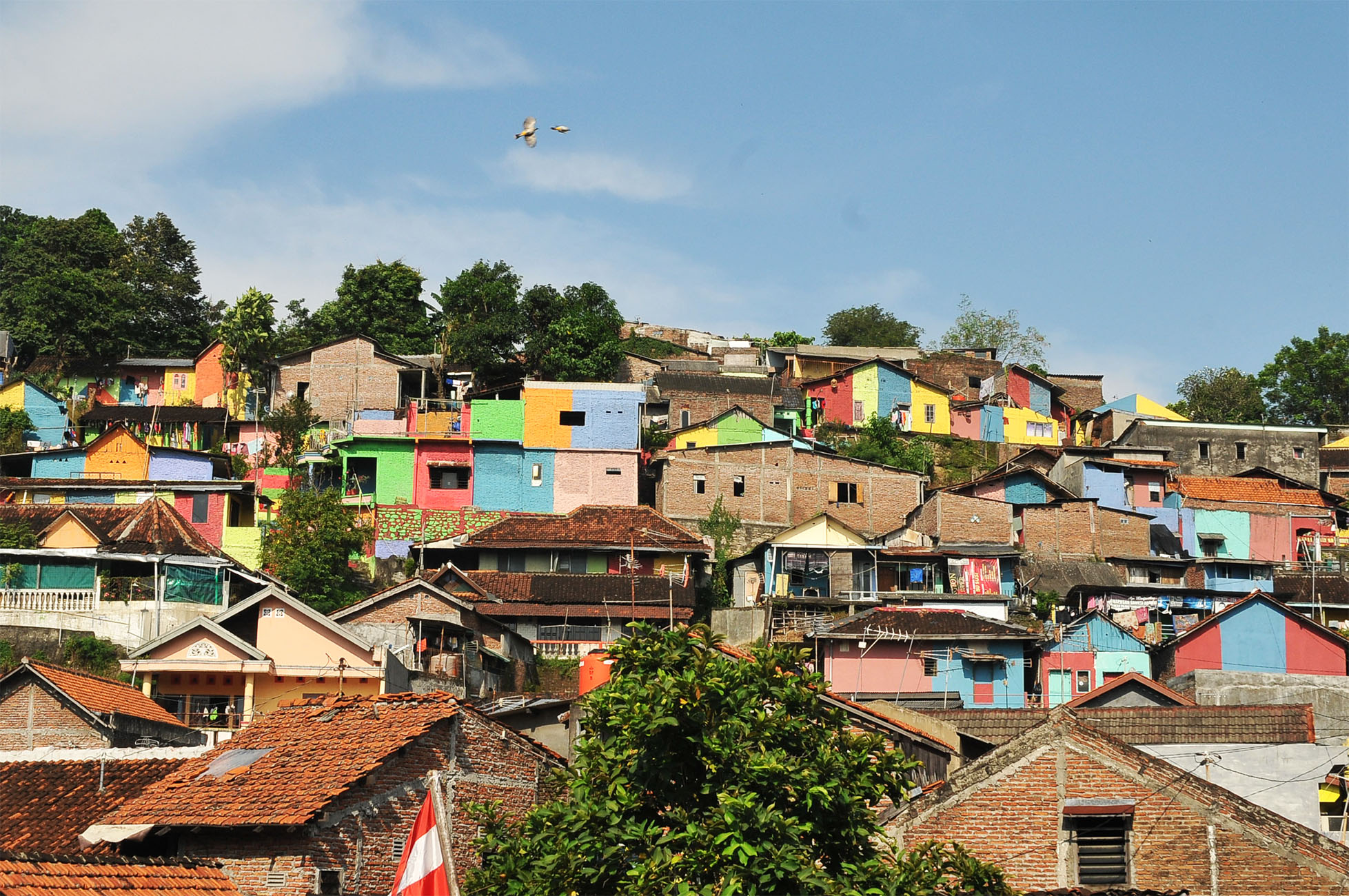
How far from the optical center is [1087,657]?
38.9 m

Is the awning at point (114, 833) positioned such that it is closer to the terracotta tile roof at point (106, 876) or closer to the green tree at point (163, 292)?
the terracotta tile roof at point (106, 876)

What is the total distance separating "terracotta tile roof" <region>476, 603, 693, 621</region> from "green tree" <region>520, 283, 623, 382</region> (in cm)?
1486

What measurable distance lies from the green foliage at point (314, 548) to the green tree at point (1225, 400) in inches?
1648

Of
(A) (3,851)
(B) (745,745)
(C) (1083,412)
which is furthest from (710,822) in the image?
(C) (1083,412)

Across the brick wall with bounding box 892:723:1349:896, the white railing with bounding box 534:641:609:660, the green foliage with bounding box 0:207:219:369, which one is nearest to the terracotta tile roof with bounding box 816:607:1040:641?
the white railing with bounding box 534:641:609:660

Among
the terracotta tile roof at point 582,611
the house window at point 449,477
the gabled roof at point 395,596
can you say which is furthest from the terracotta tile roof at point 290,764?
the house window at point 449,477

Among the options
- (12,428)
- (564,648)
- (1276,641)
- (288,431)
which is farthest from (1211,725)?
(12,428)

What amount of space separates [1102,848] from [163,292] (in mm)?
57973

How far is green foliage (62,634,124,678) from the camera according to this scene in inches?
1315

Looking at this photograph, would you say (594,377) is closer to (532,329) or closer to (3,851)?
(532,329)

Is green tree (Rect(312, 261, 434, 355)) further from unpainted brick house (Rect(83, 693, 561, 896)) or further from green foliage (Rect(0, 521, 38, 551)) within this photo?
unpainted brick house (Rect(83, 693, 561, 896))

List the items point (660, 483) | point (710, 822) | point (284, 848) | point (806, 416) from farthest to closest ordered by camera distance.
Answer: point (806, 416) < point (660, 483) < point (284, 848) < point (710, 822)

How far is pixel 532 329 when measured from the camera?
5519 cm

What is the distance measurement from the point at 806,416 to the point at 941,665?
71.3 ft
